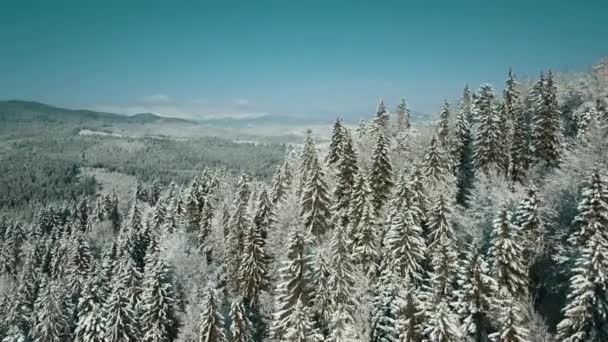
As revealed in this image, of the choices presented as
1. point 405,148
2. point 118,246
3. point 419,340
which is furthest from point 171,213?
point 419,340

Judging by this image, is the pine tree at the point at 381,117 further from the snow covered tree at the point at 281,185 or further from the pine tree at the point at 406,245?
the pine tree at the point at 406,245

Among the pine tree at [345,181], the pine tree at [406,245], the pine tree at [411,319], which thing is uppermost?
the pine tree at [345,181]

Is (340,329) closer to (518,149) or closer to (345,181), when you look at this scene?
(345,181)

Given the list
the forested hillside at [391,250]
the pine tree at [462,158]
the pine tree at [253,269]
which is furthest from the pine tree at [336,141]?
the pine tree at [253,269]

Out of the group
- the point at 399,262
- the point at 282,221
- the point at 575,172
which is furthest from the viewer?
the point at 282,221

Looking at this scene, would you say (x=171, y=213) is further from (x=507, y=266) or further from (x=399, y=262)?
(x=507, y=266)

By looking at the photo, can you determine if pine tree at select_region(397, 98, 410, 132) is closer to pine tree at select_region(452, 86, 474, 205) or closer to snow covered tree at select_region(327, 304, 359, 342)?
pine tree at select_region(452, 86, 474, 205)
